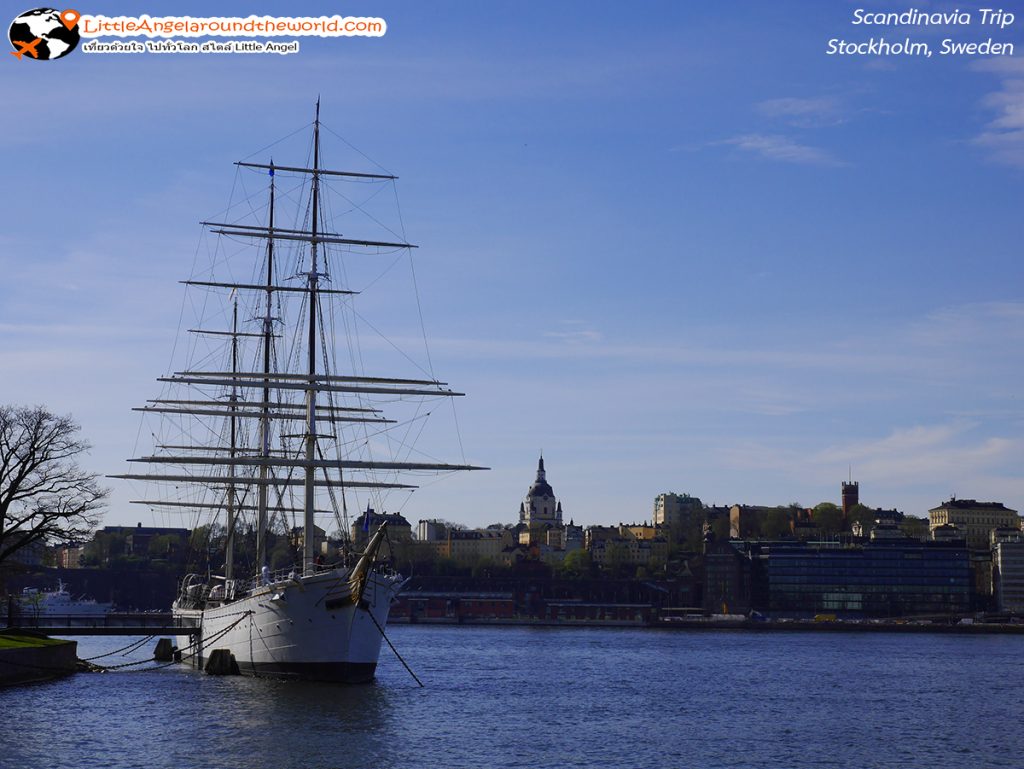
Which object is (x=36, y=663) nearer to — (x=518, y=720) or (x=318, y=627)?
(x=318, y=627)

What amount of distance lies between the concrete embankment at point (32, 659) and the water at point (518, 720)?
985 mm

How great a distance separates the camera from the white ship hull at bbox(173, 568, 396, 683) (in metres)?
60.8

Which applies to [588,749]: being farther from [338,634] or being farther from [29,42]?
[29,42]

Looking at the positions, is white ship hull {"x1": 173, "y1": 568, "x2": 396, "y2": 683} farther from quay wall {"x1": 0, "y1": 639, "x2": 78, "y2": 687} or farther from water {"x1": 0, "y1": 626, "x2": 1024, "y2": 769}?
quay wall {"x1": 0, "y1": 639, "x2": 78, "y2": 687}

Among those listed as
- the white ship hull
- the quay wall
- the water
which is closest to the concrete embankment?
the quay wall

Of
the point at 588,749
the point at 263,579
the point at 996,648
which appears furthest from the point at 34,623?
the point at 996,648

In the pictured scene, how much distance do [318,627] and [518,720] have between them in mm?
10167

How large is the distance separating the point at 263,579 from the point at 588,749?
74.3ft

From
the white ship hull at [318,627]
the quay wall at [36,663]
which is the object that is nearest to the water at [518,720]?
the quay wall at [36,663]

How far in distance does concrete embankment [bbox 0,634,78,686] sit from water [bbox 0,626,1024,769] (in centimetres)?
99

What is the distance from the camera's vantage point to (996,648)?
150m

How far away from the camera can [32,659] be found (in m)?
62.8

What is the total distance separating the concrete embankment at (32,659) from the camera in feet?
196

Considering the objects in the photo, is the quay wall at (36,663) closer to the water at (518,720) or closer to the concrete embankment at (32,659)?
the concrete embankment at (32,659)
